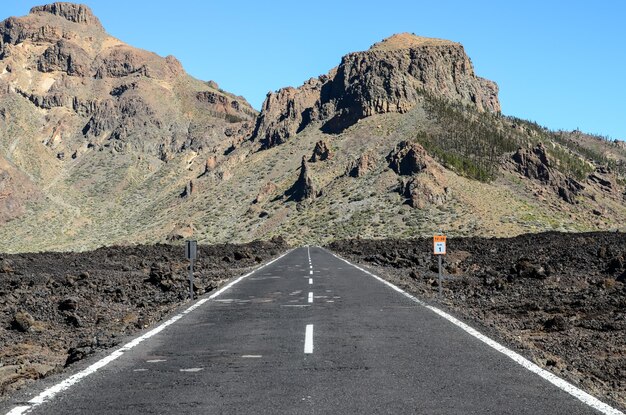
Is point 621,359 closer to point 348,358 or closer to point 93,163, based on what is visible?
point 348,358

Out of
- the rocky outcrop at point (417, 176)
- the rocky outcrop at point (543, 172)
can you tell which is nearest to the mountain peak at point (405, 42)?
the rocky outcrop at point (543, 172)

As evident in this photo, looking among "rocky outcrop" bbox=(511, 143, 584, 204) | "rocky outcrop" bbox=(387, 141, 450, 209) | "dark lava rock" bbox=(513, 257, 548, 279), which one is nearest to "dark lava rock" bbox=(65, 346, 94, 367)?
"dark lava rock" bbox=(513, 257, 548, 279)

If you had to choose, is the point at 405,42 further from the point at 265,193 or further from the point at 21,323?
the point at 21,323

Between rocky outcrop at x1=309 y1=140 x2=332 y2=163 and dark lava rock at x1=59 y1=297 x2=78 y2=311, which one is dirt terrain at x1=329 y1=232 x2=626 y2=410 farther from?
rocky outcrop at x1=309 y1=140 x2=332 y2=163

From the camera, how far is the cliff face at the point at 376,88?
118 meters

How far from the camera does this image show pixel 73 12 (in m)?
180

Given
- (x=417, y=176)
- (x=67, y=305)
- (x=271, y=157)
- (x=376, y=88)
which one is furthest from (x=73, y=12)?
(x=67, y=305)

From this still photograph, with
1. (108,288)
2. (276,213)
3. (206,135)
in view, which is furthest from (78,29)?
(108,288)

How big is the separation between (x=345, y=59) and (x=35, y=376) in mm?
126689

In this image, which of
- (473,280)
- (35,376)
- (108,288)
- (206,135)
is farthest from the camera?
(206,135)

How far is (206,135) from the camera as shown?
143 meters

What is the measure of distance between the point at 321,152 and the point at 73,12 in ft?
353

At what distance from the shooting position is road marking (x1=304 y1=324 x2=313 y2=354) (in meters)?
10.2

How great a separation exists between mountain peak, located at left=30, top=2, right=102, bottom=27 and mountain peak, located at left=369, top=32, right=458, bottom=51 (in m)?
85.5
